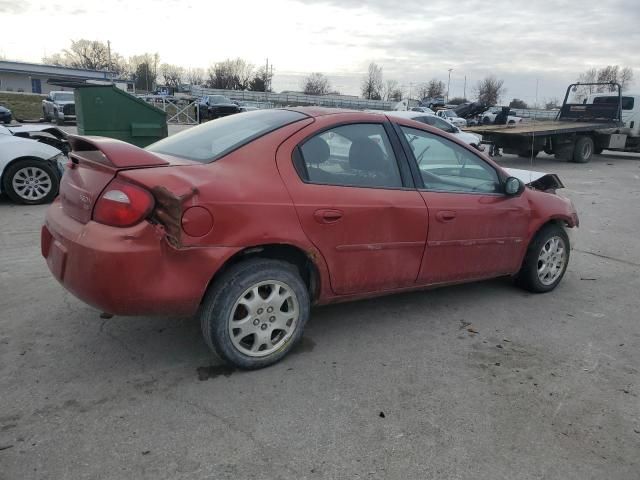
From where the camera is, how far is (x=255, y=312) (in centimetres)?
308

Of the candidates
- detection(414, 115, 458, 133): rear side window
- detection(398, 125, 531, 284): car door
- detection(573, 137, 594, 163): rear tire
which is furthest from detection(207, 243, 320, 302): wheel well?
detection(573, 137, 594, 163): rear tire

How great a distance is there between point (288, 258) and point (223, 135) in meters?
0.94

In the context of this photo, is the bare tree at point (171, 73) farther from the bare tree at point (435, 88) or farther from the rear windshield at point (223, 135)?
the rear windshield at point (223, 135)

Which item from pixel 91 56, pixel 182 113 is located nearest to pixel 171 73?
pixel 91 56

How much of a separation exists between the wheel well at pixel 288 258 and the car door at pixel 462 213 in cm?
89

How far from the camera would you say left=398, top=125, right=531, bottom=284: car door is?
3799 millimetres

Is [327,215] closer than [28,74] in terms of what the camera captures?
Yes

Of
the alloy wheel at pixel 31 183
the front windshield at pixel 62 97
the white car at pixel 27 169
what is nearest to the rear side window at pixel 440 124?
the white car at pixel 27 169

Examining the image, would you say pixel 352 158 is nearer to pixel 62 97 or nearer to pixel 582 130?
pixel 582 130

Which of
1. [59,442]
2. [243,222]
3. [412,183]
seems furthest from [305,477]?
[412,183]

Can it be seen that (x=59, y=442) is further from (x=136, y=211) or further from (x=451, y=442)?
(x=451, y=442)

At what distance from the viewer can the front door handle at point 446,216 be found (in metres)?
3.76

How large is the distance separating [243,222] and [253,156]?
0.44 m

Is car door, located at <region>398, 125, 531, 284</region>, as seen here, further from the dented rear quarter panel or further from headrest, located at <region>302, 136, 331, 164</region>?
the dented rear quarter panel
